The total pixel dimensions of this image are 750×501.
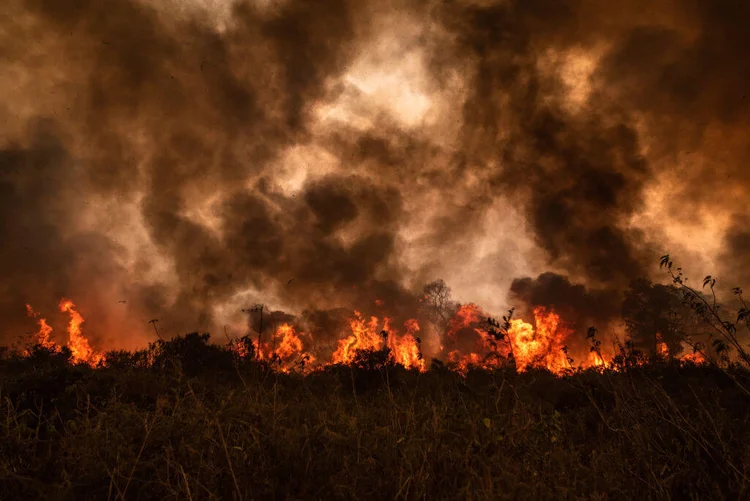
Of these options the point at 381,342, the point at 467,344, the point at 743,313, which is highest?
the point at 467,344

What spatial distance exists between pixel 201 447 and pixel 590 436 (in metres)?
6.52

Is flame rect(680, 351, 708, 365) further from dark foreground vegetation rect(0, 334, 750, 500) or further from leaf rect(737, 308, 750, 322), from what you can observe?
leaf rect(737, 308, 750, 322)

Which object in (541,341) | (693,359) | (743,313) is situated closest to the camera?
(743,313)

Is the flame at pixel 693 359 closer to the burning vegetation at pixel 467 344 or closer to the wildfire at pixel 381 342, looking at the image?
the burning vegetation at pixel 467 344

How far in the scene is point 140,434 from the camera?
14.9 feet

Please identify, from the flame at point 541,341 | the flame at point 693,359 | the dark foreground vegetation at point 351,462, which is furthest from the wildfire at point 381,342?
the flame at point 693,359

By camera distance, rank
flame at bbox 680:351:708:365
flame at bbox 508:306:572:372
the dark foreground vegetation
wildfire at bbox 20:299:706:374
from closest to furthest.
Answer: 1. the dark foreground vegetation
2. wildfire at bbox 20:299:706:374
3. flame at bbox 680:351:708:365
4. flame at bbox 508:306:572:372

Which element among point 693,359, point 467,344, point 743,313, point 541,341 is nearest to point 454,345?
point 467,344

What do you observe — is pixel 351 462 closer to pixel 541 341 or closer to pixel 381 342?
pixel 381 342

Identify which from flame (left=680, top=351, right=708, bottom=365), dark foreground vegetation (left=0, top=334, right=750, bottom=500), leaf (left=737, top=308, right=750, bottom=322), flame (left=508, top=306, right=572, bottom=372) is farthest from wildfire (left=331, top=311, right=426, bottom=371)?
flame (left=680, top=351, right=708, bottom=365)

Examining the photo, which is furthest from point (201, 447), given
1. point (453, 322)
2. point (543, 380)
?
point (453, 322)

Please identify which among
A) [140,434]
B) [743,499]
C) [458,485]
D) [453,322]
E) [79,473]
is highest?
[453,322]

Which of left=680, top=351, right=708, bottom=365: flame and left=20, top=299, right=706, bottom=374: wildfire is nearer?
left=20, top=299, right=706, bottom=374: wildfire

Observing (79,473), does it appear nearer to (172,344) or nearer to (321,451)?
(321,451)
